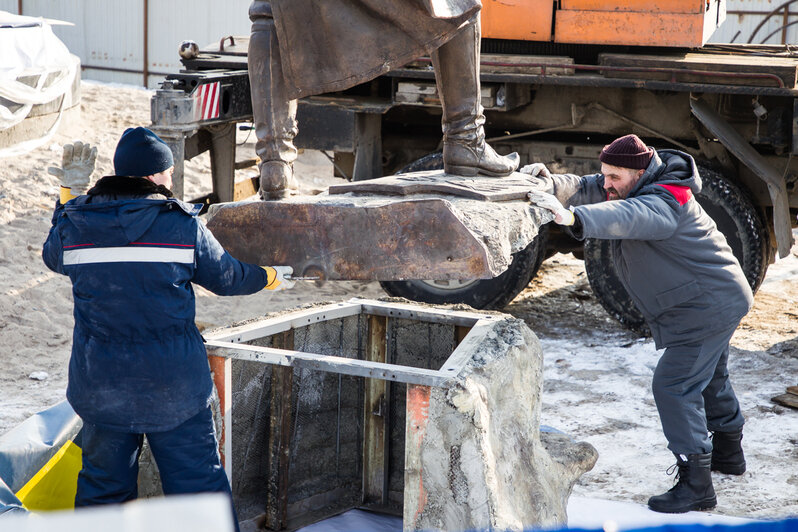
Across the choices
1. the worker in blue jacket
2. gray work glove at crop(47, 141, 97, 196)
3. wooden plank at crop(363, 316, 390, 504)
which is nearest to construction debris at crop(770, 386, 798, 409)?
wooden plank at crop(363, 316, 390, 504)

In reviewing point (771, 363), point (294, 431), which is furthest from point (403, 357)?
point (771, 363)

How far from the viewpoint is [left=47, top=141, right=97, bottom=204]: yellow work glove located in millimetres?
3480

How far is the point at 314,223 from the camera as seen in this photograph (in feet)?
11.1

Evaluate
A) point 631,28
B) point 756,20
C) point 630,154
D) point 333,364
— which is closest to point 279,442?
point 333,364

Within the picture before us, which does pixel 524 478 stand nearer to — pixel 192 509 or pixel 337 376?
pixel 337 376

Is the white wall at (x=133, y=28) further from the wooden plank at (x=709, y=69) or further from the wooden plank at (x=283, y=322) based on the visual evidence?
the wooden plank at (x=283, y=322)

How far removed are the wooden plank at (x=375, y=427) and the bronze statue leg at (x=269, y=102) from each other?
103 centimetres

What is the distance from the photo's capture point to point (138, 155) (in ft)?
10.1

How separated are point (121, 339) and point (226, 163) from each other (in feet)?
13.5

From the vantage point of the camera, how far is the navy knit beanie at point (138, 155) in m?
3.07

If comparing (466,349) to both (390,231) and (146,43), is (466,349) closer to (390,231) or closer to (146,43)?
(390,231)

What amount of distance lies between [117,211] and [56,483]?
1.08 metres

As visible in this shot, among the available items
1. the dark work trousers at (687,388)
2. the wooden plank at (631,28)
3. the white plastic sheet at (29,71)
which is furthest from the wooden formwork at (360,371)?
the white plastic sheet at (29,71)

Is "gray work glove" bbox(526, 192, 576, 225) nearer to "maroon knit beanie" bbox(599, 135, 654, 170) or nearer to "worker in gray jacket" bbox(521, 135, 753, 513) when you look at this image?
"worker in gray jacket" bbox(521, 135, 753, 513)
